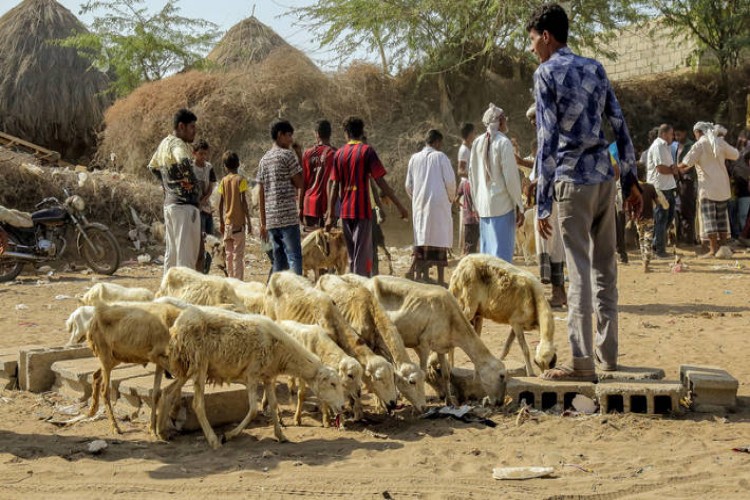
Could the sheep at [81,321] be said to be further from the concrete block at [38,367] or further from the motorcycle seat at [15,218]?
the motorcycle seat at [15,218]

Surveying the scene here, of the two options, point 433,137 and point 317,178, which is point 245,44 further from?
point 317,178

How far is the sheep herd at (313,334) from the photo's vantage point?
521 centimetres

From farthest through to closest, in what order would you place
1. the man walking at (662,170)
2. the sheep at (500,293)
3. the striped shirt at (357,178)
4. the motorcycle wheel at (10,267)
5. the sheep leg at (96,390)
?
the man walking at (662,170)
the motorcycle wheel at (10,267)
the striped shirt at (357,178)
the sheep at (500,293)
the sheep leg at (96,390)

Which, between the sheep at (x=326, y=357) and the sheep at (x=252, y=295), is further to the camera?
the sheep at (x=252, y=295)

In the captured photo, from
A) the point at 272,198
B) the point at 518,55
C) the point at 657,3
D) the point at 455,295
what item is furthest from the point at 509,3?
the point at 455,295

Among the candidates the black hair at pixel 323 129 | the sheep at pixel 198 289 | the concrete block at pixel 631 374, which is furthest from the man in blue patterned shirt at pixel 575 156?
the black hair at pixel 323 129

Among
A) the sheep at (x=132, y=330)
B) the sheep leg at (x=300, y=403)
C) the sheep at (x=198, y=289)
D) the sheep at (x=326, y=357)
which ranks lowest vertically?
the sheep leg at (x=300, y=403)

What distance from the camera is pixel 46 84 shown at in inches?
923

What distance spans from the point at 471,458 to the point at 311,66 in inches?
675

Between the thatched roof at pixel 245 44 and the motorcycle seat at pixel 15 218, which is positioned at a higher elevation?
the thatched roof at pixel 245 44

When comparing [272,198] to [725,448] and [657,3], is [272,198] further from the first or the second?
[657,3]

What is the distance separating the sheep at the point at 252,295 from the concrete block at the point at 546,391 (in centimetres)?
222

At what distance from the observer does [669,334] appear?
331 inches

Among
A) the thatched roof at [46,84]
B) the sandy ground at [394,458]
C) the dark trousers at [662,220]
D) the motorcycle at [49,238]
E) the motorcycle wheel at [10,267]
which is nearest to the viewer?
the sandy ground at [394,458]
